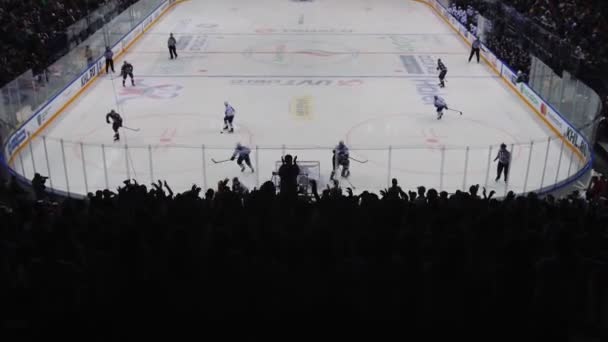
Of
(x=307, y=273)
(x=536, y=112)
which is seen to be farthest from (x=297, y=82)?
(x=307, y=273)

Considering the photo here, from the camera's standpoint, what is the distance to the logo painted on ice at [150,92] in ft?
72.5

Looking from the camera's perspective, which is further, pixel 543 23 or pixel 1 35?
pixel 543 23

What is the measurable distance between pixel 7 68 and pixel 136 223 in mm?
14153

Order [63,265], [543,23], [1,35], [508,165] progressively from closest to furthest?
[63,265]
[508,165]
[1,35]
[543,23]

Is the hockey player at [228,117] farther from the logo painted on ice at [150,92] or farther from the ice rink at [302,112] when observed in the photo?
the logo painted on ice at [150,92]

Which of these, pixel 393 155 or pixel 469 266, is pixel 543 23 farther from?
pixel 469 266

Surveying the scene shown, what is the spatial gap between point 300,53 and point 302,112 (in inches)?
336

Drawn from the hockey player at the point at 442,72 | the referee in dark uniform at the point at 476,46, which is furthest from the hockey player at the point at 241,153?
the referee in dark uniform at the point at 476,46

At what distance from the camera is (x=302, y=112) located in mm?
20453

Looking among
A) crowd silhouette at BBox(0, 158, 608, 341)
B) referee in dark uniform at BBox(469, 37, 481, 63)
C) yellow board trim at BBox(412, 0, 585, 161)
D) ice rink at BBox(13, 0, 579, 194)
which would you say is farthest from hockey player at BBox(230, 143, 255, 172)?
referee in dark uniform at BBox(469, 37, 481, 63)

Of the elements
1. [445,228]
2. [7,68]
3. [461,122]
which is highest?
[445,228]

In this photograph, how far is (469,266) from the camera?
689 cm

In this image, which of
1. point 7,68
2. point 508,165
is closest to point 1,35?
point 7,68

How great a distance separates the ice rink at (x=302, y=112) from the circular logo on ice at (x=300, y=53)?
0.26 feet
